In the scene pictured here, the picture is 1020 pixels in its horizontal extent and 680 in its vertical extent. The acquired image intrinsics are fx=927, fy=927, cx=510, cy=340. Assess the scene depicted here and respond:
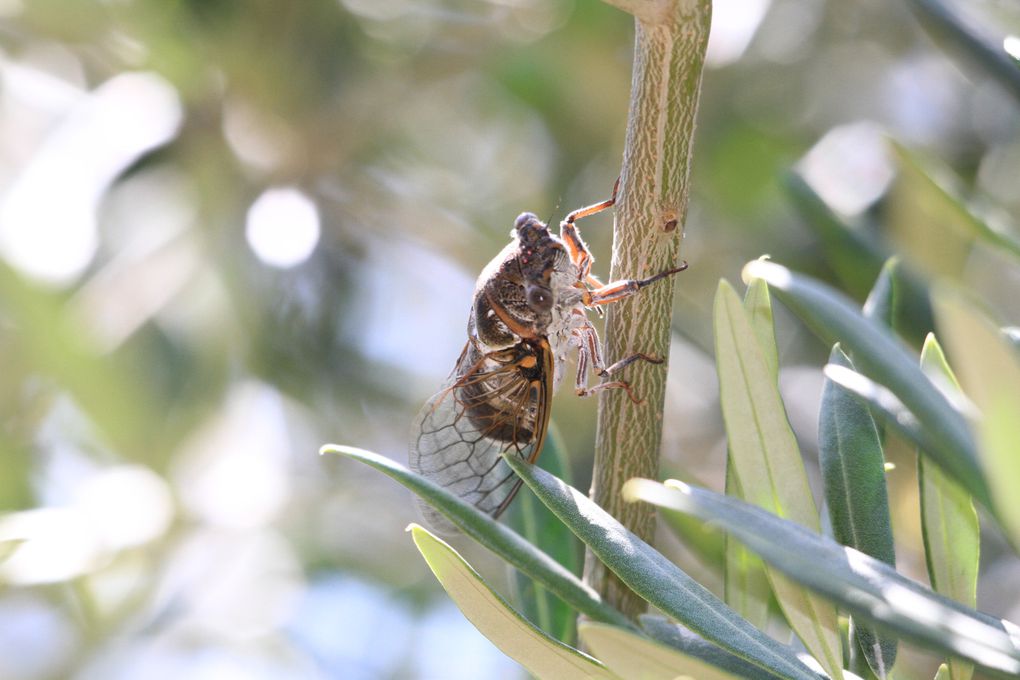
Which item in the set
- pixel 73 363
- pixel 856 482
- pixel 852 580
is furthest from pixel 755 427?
pixel 73 363

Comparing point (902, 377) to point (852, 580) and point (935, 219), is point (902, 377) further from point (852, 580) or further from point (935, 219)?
point (935, 219)

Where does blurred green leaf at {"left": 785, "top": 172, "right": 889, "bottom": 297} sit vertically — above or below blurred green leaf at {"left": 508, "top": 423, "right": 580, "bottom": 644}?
above

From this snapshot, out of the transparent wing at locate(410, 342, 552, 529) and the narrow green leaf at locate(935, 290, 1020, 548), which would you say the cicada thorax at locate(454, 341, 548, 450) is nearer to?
the transparent wing at locate(410, 342, 552, 529)

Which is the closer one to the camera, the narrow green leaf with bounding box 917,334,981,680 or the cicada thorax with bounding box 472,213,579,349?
the narrow green leaf with bounding box 917,334,981,680

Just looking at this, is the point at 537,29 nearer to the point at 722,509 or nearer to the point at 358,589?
the point at 358,589

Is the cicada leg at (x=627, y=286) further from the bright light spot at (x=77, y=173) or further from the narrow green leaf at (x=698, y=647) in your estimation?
the bright light spot at (x=77, y=173)

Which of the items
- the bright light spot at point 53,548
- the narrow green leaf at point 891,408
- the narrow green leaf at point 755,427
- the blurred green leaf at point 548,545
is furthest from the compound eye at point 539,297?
the bright light spot at point 53,548

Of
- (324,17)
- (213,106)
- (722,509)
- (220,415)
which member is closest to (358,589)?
(220,415)

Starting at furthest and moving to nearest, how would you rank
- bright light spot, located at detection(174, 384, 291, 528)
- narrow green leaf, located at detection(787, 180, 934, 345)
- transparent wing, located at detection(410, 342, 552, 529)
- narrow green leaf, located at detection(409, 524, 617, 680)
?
bright light spot, located at detection(174, 384, 291, 528) → transparent wing, located at detection(410, 342, 552, 529) → narrow green leaf, located at detection(787, 180, 934, 345) → narrow green leaf, located at detection(409, 524, 617, 680)

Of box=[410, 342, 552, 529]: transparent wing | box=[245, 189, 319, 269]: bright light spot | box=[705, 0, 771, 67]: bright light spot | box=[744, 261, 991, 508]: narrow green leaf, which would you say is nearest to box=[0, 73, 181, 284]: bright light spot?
box=[245, 189, 319, 269]: bright light spot

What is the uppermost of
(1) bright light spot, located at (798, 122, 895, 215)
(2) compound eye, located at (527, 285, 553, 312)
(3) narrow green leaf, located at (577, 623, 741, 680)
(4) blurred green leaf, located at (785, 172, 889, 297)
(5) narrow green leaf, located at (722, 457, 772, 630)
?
(1) bright light spot, located at (798, 122, 895, 215)
